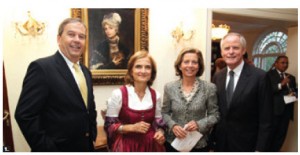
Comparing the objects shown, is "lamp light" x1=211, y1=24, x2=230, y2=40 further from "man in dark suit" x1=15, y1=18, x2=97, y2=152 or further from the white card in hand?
"man in dark suit" x1=15, y1=18, x2=97, y2=152

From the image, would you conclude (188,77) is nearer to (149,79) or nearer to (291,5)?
(149,79)

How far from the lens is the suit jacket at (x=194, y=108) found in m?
1.30

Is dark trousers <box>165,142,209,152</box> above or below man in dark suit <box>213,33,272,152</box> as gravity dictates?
below

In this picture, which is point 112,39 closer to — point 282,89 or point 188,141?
point 188,141

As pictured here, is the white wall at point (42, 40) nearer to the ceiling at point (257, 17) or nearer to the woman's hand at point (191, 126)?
the ceiling at point (257, 17)

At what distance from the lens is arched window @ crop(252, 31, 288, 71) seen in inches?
85.4

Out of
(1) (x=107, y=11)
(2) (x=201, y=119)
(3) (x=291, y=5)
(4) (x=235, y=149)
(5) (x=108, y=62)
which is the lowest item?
(4) (x=235, y=149)

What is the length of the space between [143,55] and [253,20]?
1.32 meters

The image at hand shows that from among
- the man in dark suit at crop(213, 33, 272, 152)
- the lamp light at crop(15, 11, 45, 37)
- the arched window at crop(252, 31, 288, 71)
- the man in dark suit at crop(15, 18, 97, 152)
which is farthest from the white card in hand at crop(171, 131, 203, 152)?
the lamp light at crop(15, 11, 45, 37)

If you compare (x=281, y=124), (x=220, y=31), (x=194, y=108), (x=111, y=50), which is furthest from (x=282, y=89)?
(x=111, y=50)

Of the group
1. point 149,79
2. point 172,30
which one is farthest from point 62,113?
point 172,30

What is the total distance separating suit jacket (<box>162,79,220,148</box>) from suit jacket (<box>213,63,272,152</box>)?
66mm

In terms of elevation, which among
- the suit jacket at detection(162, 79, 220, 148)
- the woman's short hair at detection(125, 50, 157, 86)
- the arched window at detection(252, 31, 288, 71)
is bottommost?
the suit jacket at detection(162, 79, 220, 148)

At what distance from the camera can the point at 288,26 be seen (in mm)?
2090
